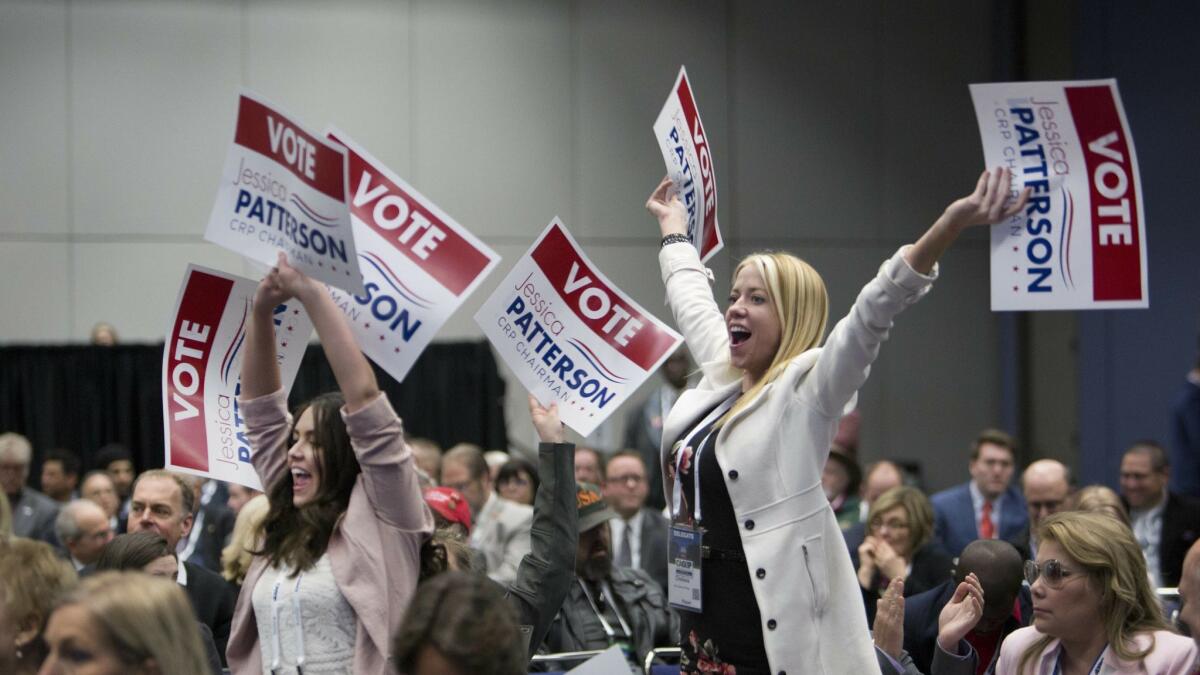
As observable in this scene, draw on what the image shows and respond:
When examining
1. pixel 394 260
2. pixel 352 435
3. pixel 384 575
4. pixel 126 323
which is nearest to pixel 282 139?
pixel 394 260

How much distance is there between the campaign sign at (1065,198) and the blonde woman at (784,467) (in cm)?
19

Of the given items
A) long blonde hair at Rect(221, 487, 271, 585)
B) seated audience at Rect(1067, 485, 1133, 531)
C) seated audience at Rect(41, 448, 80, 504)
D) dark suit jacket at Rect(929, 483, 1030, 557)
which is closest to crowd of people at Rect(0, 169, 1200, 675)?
long blonde hair at Rect(221, 487, 271, 585)

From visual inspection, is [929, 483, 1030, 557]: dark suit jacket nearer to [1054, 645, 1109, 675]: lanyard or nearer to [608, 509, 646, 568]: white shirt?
[608, 509, 646, 568]: white shirt

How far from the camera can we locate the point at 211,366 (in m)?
4.24

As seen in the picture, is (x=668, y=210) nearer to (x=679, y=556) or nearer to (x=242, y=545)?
(x=679, y=556)

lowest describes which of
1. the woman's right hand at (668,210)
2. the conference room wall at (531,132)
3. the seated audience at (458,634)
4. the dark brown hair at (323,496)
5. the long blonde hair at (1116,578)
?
the long blonde hair at (1116,578)

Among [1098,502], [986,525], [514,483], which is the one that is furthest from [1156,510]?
[514,483]

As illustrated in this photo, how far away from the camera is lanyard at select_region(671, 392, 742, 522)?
3.31 metres

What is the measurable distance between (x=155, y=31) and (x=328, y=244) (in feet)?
33.2

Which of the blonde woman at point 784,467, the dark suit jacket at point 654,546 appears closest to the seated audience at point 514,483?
the dark suit jacket at point 654,546

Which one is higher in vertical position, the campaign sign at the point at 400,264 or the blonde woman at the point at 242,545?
the campaign sign at the point at 400,264

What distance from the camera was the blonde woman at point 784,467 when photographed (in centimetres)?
306

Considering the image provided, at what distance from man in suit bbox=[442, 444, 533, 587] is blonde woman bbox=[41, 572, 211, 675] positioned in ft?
15.2

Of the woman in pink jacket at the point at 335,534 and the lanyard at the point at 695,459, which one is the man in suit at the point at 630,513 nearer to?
the lanyard at the point at 695,459
